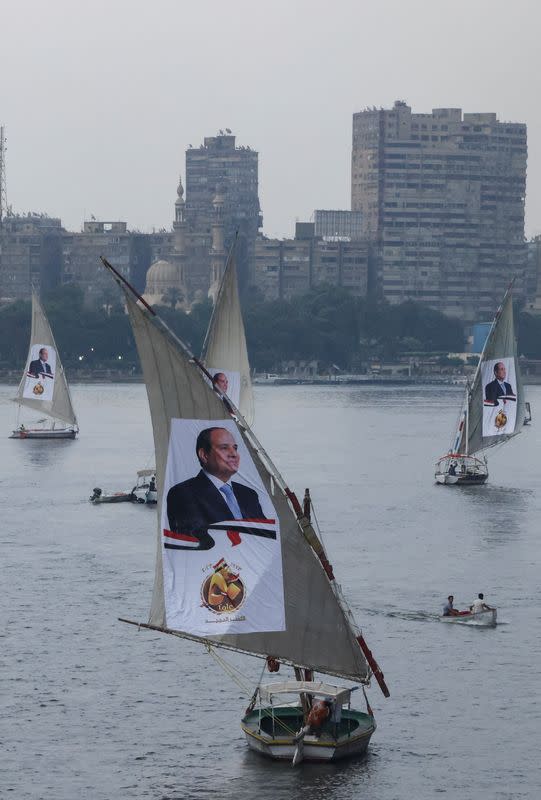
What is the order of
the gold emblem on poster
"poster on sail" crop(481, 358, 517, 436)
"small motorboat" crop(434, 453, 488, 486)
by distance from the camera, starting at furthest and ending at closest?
"poster on sail" crop(481, 358, 517, 436)
"small motorboat" crop(434, 453, 488, 486)
the gold emblem on poster

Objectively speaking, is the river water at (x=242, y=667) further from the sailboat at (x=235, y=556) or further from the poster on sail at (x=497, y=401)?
the poster on sail at (x=497, y=401)

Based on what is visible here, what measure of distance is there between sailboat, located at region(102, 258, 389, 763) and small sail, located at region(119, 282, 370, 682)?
0.02m

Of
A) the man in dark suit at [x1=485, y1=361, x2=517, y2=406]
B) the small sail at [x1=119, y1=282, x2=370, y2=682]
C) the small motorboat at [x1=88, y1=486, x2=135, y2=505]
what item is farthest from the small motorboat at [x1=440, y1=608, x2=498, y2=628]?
the man in dark suit at [x1=485, y1=361, x2=517, y2=406]

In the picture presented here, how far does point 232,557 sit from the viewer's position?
143 ft

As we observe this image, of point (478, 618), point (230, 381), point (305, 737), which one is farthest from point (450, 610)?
point (230, 381)

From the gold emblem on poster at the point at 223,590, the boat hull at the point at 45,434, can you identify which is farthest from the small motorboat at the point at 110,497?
the gold emblem on poster at the point at 223,590

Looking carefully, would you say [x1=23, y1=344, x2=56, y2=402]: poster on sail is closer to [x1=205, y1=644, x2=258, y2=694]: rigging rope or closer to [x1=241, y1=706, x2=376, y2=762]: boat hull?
[x1=205, y1=644, x2=258, y2=694]: rigging rope

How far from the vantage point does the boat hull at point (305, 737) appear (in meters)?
44.4

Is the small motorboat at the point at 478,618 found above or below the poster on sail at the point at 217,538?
below

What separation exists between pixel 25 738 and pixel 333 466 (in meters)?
82.9

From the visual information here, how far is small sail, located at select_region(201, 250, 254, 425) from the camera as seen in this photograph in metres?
90.7

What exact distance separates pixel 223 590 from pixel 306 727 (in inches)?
153

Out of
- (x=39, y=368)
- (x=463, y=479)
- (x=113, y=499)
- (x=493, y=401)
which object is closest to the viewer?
(x=113, y=499)

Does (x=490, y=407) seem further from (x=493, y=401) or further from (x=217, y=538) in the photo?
(x=217, y=538)
